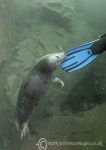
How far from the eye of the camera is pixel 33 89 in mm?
4891

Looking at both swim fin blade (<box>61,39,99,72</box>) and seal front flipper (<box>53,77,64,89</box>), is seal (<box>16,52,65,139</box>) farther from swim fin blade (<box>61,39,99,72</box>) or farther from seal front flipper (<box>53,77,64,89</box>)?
seal front flipper (<box>53,77,64,89</box>)

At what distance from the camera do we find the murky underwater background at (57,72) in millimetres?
4840

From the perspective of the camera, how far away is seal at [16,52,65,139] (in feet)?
15.9

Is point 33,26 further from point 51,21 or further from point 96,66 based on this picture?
point 96,66

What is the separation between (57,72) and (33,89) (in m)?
1.45

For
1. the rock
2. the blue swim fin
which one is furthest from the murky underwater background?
the blue swim fin

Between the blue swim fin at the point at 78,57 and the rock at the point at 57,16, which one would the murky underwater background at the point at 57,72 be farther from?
the blue swim fin at the point at 78,57

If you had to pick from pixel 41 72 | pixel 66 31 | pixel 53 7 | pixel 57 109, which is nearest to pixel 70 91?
pixel 57 109

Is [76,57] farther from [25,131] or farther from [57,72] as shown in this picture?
[25,131]

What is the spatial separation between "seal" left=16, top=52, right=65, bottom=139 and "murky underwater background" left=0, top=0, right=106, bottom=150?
35cm

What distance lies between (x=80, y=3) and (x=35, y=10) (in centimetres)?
228

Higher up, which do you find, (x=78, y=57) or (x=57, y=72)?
(x=78, y=57)

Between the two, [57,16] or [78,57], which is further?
[57,16]

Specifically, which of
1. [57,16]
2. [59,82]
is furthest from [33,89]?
[57,16]
